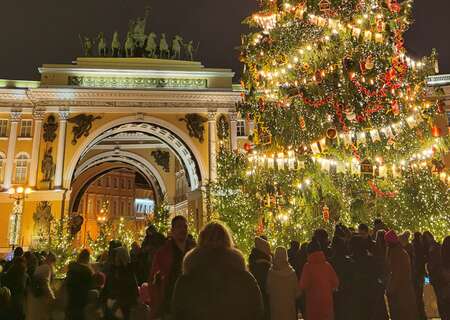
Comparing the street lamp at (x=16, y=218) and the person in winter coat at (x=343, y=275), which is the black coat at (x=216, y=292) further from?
the street lamp at (x=16, y=218)

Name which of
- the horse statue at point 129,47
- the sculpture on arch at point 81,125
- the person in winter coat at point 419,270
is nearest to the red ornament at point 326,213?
the person in winter coat at point 419,270

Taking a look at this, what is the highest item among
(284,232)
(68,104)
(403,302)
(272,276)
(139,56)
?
(139,56)

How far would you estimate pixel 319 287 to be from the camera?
5660 mm

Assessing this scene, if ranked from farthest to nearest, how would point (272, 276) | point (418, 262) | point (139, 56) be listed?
point (139, 56) < point (418, 262) < point (272, 276)

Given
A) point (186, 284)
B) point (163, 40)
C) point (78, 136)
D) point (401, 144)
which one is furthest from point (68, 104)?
point (186, 284)

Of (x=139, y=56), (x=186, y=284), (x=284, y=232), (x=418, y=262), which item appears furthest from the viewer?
(x=139, y=56)

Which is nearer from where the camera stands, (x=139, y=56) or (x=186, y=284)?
(x=186, y=284)

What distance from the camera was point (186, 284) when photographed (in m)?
2.99

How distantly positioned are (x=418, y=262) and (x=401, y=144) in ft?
20.3

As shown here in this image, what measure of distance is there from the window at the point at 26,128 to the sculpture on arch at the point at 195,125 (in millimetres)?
10576

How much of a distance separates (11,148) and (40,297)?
25471 mm

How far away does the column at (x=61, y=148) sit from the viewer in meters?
27.6

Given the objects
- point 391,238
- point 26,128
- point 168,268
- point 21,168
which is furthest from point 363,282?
point 26,128

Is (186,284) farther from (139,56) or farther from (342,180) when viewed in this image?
(139,56)
